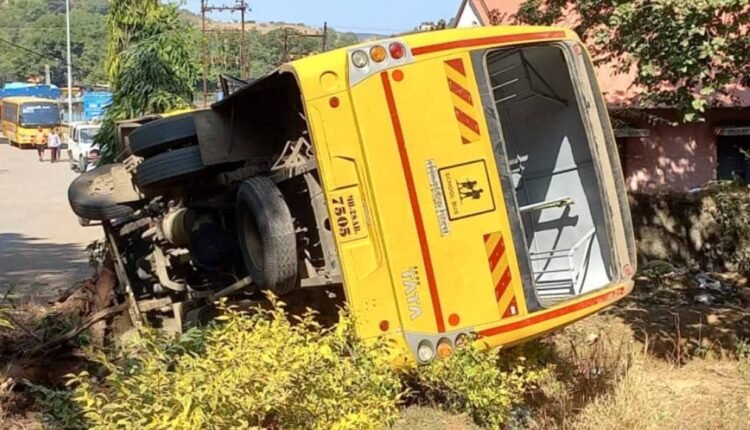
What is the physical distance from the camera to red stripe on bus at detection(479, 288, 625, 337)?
4.71m

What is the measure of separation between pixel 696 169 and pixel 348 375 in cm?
1277

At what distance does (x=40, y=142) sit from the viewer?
4212cm

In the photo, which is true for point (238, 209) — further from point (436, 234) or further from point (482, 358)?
point (482, 358)

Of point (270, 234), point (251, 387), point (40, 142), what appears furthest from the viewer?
point (40, 142)

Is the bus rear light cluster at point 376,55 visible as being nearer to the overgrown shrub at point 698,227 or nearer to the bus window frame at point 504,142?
the bus window frame at point 504,142

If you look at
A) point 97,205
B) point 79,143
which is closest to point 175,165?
point 97,205

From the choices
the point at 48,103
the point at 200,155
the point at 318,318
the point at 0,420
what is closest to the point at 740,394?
the point at 318,318

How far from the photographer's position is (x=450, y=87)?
4805 millimetres

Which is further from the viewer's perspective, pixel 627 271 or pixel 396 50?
pixel 627 271

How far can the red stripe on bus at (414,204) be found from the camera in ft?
15.3

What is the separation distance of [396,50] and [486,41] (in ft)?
1.81

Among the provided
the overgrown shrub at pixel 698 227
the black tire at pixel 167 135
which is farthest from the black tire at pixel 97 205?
the overgrown shrub at pixel 698 227

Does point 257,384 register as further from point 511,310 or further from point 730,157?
point 730,157

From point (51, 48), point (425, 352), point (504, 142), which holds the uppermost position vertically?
point (51, 48)
